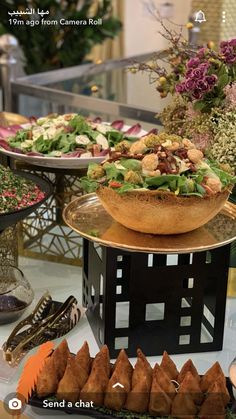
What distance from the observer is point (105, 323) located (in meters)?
1.09

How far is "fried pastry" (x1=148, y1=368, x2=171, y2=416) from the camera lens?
89 cm

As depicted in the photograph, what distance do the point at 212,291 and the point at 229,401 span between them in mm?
281

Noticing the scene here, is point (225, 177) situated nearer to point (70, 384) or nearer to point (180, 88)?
point (180, 88)

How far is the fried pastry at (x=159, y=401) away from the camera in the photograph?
2.91 ft

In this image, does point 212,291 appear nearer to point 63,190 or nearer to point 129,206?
point 129,206

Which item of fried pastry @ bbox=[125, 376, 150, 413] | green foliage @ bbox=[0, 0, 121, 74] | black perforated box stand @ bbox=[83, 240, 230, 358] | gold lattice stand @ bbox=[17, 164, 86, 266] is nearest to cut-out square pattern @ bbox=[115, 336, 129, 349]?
black perforated box stand @ bbox=[83, 240, 230, 358]

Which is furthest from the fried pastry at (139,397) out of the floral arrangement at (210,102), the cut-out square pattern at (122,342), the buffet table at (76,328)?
the floral arrangement at (210,102)

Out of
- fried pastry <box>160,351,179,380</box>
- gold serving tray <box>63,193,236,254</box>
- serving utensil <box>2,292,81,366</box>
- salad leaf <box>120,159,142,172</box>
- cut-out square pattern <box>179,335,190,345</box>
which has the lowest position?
cut-out square pattern <box>179,335,190,345</box>

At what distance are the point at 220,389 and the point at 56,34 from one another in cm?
296

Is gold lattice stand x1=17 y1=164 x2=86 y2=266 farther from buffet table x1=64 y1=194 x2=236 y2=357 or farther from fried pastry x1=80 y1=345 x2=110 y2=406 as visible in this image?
fried pastry x1=80 y1=345 x2=110 y2=406

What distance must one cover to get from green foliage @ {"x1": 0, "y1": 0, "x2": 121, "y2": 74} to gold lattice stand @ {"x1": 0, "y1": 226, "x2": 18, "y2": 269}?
7.75ft

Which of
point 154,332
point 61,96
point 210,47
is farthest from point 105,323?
point 61,96

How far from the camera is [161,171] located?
41.8 inches

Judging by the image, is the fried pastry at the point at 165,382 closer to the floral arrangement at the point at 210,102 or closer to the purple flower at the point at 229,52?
the floral arrangement at the point at 210,102
